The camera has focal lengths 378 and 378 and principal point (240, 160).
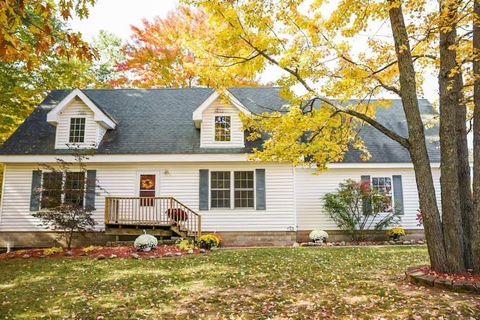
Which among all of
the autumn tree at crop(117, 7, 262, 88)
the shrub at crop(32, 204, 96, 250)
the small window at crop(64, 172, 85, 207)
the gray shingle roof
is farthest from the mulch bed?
the autumn tree at crop(117, 7, 262, 88)

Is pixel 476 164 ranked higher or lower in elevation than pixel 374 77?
lower

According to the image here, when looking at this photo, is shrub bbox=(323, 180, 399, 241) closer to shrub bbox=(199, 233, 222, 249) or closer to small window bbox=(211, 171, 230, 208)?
small window bbox=(211, 171, 230, 208)

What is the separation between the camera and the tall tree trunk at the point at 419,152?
21.5 feet

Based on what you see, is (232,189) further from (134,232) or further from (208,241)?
(134,232)

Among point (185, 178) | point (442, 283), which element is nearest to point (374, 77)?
point (442, 283)

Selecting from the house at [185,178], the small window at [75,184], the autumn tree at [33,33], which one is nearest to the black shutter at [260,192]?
the house at [185,178]

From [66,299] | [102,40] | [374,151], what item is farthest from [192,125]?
[102,40]

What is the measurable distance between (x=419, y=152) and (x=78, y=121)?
42.2ft

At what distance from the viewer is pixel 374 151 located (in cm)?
1600

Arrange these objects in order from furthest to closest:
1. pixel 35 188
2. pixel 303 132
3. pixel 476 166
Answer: pixel 35 188
pixel 303 132
pixel 476 166

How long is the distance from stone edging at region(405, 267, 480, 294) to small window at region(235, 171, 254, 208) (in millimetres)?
8398

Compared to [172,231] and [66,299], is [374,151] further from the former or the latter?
[66,299]

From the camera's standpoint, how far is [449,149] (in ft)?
21.9

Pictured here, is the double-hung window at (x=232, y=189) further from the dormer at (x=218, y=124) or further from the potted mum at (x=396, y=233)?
the potted mum at (x=396, y=233)
